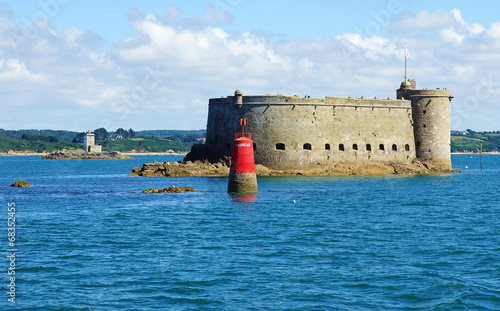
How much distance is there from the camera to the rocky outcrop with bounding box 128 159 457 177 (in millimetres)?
50438

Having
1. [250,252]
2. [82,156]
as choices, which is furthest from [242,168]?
[82,156]

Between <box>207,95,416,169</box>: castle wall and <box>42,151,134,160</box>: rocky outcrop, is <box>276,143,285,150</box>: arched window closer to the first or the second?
<box>207,95,416,169</box>: castle wall

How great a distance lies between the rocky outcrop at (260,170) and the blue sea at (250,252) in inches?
577

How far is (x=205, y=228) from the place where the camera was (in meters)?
24.4

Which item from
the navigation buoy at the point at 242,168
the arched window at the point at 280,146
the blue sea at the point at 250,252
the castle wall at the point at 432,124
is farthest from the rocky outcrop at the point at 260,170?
the blue sea at the point at 250,252

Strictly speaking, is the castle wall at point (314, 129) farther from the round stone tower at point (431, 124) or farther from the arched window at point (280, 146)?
the round stone tower at point (431, 124)

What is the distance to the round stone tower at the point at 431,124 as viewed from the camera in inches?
2192

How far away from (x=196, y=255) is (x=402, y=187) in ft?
88.6

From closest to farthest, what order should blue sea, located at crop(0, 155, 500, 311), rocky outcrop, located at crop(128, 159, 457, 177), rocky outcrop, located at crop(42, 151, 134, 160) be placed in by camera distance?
blue sea, located at crop(0, 155, 500, 311) → rocky outcrop, located at crop(128, 159, 457, 177) → rocky outcrop, located at crop(42, 151, 134, 160)

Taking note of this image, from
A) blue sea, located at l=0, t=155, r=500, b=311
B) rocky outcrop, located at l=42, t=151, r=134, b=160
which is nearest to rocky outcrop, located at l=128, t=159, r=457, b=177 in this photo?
blue sea, located at l=0, t=155, r=500, b=311

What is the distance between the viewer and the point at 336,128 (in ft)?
174

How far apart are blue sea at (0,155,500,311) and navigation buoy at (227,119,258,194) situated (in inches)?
37.6

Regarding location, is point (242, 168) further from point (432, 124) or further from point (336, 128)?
point (432, 124)

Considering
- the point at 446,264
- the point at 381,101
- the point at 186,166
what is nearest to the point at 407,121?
the point at 381,101
